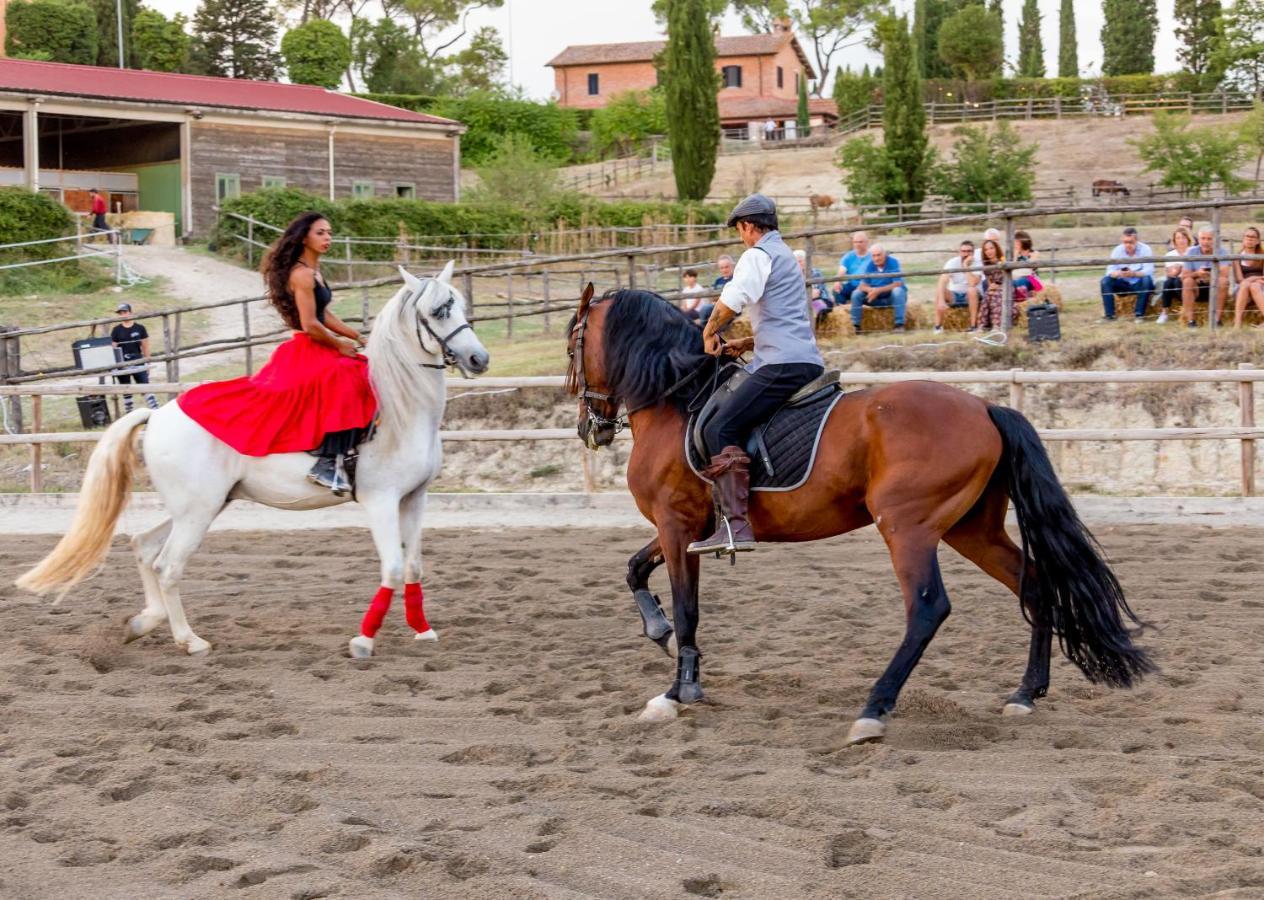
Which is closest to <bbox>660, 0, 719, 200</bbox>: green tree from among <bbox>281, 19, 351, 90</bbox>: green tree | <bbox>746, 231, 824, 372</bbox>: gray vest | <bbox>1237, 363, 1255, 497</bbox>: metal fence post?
<bbox>281, 19, 351, 90</bbox>: green tree

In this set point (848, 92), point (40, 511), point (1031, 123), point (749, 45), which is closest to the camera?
point (40, 511)

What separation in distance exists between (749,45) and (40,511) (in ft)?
211

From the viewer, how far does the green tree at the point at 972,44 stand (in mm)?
65562

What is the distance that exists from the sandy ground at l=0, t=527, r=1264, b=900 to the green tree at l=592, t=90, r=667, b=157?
53.5 meters

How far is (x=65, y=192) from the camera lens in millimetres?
36156

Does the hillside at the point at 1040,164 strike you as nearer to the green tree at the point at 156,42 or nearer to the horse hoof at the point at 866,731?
the green tree at the point at 156,42

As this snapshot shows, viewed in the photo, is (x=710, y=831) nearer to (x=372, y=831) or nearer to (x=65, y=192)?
(x=372, y=831)

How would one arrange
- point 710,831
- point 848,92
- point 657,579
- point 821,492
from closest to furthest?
point 710,831 < point 821,492 < point 657,579 < point 848,92

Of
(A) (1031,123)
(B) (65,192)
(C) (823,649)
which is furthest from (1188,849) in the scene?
(A) (1031,123)

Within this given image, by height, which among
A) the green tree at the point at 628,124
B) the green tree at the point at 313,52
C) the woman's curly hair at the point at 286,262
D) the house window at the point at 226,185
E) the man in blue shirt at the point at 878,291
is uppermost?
the green tree at the point at 313,52

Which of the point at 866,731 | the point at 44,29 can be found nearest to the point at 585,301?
the point at 866,731

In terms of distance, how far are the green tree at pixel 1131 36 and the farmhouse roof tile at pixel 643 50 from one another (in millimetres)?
16494

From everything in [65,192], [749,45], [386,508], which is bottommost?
[386,508]

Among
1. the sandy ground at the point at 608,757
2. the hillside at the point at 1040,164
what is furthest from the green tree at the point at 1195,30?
the sandy ground at the point at 608,757
